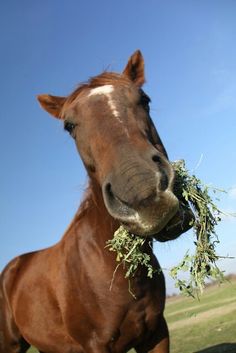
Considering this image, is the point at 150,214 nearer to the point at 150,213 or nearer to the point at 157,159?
the point at 150,213

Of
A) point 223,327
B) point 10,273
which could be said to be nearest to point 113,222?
point 10,273

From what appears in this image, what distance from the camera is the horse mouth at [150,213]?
2822 millimetres

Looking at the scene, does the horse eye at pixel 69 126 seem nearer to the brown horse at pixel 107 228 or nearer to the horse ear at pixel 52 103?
the brown horse at pixel 107 228

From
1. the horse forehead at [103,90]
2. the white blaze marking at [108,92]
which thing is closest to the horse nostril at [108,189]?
the white blaze marking at [108,92]

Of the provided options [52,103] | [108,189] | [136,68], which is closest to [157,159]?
[108,189]

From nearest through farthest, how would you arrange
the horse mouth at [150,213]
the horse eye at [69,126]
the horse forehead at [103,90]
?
the horse mouth at [150,213], the horse forehead at [103,90], the horse eye at [69,126]

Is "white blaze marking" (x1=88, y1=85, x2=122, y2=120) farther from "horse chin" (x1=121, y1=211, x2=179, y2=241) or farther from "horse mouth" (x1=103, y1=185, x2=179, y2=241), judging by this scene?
"horse chin" (x1=121, y1=211, x2=179, y2=241)

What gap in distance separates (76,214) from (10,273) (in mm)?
2341

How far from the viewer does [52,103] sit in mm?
5117

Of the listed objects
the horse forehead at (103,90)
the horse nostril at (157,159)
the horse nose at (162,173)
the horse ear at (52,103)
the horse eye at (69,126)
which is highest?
the horse ear at (52,103)

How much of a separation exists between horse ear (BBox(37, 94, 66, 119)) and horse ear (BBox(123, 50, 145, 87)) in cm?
90

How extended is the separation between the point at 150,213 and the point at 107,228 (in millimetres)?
1443

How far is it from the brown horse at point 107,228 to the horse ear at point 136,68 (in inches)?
Result: 0.5

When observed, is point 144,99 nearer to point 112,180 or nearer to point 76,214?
point 112,180
